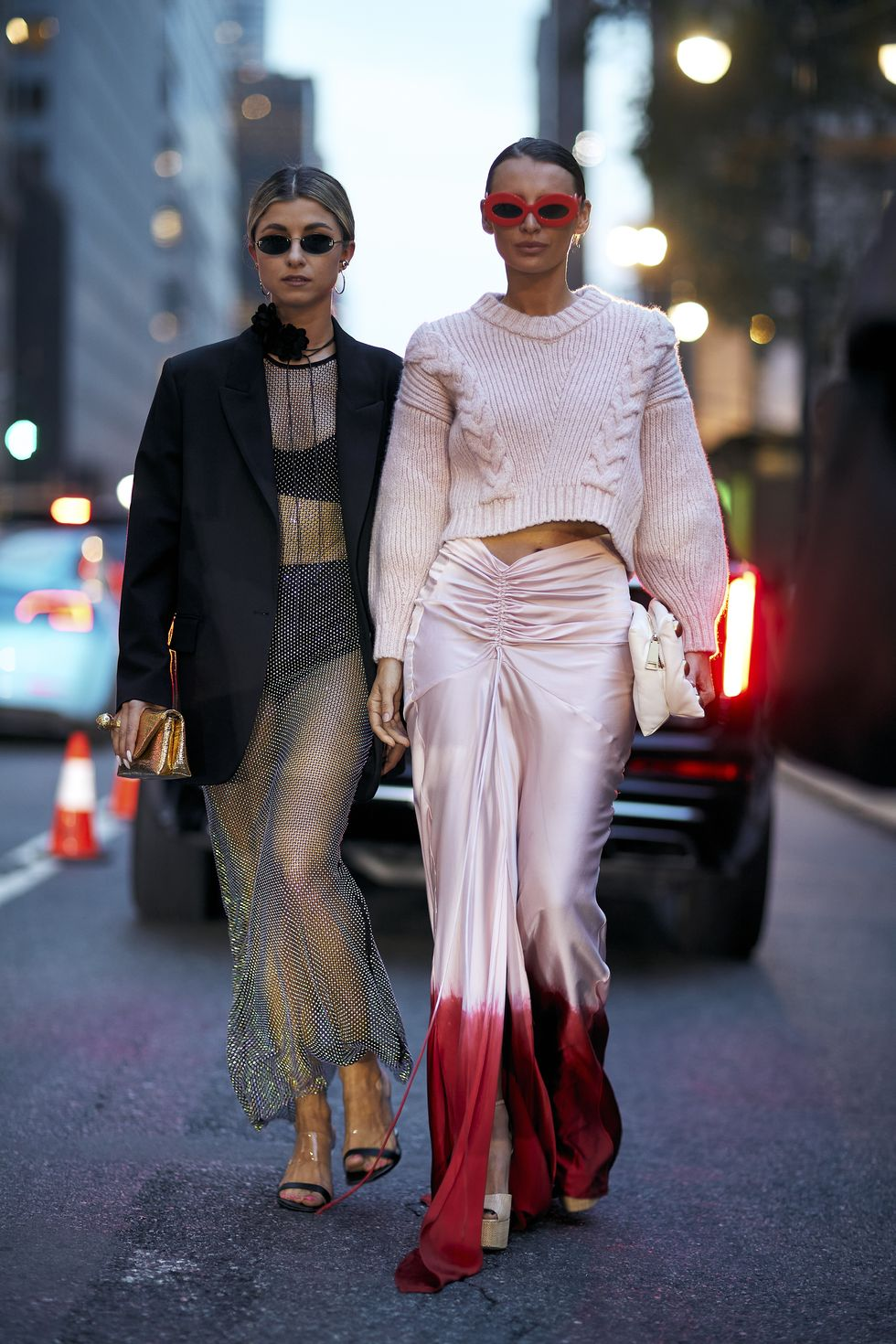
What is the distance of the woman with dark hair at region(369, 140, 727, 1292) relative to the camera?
3912mm

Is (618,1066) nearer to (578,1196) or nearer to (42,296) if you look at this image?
(578,1196)

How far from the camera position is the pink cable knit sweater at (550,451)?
3.94m

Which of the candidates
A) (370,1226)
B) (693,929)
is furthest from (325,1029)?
(693,929)

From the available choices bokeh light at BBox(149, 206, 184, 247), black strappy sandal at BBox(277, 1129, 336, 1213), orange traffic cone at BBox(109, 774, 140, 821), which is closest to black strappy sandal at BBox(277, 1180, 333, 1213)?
black strappy sandal at BBox(277, 1129, 336, 1213)

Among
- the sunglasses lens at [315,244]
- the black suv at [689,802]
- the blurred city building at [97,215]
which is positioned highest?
the blurred city building at [97,215]

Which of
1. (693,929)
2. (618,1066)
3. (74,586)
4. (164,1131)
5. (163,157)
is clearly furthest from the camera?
(163,157)

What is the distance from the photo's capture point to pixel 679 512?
4.05 metres

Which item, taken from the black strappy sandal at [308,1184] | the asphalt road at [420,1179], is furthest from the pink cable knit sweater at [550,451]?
the asphalt road at [420,1179]

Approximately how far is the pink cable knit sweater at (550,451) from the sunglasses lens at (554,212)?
0.17 metres

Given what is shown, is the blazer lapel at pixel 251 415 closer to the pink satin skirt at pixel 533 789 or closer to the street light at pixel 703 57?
the pink satin skirt at pixel 533 789

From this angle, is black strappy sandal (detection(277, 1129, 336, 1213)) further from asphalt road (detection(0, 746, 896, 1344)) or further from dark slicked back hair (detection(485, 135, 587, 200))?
dark slicked back hair (detection(485, 135, 587, 200))

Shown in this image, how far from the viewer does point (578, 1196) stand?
13.1 ft

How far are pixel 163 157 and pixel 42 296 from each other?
44.5 meters

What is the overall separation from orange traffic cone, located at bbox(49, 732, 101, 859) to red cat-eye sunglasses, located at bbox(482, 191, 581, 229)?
19.5 ft
